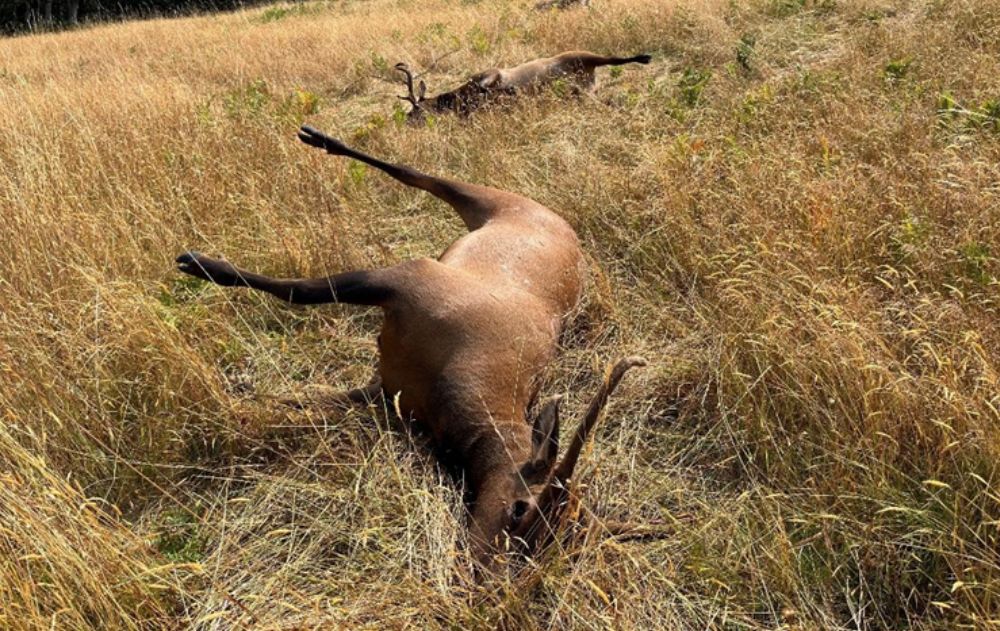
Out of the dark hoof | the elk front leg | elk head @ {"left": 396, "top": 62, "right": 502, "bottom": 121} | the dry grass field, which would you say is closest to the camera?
the dry grass field

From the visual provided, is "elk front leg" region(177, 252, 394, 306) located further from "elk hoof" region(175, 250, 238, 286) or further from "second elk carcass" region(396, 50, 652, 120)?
"second elk carcass" region(396, 50, 652, 120)

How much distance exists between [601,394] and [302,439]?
1447 mm

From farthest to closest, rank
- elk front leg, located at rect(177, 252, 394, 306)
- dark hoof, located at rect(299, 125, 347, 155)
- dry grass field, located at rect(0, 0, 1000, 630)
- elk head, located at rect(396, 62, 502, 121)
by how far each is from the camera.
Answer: elk head, located at rect(396, 62, 502, 121) < dark hoof, located at rect(299, 125, 347, 155) < elk front leg, located at rect(177, 252, 394, 306) < dry grass field, located at rect(0, 0, 1000, 630)

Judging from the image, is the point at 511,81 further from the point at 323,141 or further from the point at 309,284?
the point at 309,284

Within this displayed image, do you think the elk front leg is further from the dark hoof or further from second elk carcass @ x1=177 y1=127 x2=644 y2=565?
the dark hoof

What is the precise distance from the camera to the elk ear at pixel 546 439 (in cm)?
223

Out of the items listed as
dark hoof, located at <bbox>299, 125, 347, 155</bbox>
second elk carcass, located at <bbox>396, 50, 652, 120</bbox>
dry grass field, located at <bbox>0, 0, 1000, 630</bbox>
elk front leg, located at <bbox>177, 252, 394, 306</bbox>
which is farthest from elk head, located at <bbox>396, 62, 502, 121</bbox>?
elk front leg, located at <bbox>177, 252, 394, 306</bbox>

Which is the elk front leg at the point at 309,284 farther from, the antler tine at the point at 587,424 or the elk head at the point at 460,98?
the elk head at the point at 460,98

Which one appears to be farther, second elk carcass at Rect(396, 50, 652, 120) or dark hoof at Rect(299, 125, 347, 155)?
second elk carcass at Rect(396, 50, 652, 120)

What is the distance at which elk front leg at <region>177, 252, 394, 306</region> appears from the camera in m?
3.12

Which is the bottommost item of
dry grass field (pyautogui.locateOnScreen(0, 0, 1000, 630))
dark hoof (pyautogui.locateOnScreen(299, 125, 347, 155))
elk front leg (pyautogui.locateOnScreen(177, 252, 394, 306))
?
dry grass field (pyautogui.locateOnScreen(0, 0, 1000, 630))

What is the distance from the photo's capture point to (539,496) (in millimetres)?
2229

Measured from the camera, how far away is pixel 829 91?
564 cm

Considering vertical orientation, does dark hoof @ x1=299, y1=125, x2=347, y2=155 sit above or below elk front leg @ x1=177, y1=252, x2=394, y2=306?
above
